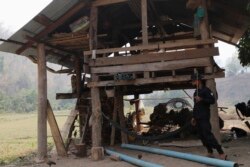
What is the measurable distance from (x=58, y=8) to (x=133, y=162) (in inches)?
179

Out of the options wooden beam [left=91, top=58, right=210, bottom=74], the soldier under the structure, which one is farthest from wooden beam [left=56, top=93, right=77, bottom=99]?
the soldier under the structure

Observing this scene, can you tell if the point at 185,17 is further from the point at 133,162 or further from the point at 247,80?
the point at 247,80

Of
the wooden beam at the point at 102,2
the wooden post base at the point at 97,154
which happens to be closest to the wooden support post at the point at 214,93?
the wooden beam at the point at 102,2

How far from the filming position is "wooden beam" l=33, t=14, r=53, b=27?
10.5m

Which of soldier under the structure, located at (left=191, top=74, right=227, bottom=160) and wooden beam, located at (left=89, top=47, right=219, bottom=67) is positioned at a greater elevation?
wooden beam, located at (left=89, top=47, right=219, bottom=67)

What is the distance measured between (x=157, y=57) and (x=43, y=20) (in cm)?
330

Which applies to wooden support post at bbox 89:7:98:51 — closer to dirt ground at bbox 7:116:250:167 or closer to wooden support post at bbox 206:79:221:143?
dirt ground at bbox 7:116:250:167

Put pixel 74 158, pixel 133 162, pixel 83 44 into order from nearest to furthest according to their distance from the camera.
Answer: pixel 133 162 < pixel 74 158 < pixel 83 44

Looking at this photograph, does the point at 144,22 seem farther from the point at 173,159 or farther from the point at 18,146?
the point at 18,146

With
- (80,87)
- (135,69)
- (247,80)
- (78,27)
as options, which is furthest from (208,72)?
(247,80)

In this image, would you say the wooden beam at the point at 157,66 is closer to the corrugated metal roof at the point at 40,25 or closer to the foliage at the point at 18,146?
the corrugated metal roof at the point at 40,25

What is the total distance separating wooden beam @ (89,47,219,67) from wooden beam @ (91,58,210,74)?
0.29ft

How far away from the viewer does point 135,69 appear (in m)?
10.2

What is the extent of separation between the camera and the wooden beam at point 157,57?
9.63m
